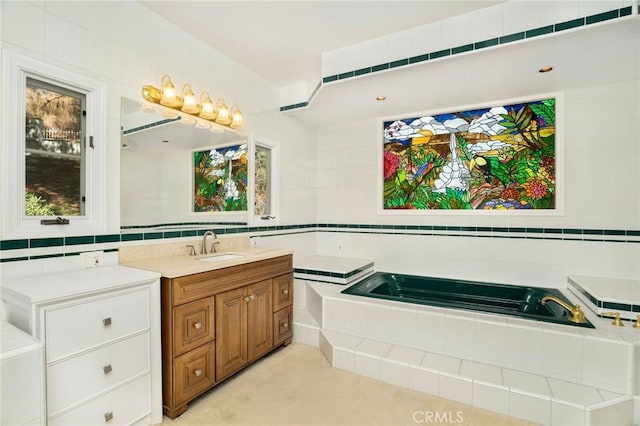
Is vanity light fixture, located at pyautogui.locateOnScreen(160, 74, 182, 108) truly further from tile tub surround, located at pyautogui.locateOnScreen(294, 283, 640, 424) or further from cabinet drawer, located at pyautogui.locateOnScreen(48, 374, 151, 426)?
tile tub surround, located at pyautogui.locateOnScreen(294, 283, 640, 424)

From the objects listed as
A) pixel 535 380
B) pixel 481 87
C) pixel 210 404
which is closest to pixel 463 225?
pixel 481 87

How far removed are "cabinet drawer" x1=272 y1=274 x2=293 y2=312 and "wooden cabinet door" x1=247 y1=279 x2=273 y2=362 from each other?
0.07 metres

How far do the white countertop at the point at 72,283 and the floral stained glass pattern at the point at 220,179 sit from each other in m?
→ 0.87

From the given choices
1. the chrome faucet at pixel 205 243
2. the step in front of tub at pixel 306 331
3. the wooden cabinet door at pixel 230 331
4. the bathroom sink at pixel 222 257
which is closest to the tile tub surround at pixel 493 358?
the step in front of tub at pixel 306 331

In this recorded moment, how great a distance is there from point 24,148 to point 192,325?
4.19 feet

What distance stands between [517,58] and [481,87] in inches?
21.2

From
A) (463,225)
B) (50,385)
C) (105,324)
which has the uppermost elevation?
(463,225)

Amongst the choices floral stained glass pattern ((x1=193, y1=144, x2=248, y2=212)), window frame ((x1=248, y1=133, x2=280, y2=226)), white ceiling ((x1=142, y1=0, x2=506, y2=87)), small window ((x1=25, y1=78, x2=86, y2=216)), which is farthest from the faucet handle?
small window ((x1=25, y1=78, x2=86, y2=216))

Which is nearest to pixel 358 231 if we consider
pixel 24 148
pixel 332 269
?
pixel 332 269

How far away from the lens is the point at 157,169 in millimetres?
2254

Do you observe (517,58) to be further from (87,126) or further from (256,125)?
(87,126)

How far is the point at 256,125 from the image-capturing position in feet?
10.3

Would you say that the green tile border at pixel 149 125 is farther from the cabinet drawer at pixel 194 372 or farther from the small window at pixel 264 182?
the cabinet drawer at pixel 194 372

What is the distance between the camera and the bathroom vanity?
70.5 inches
